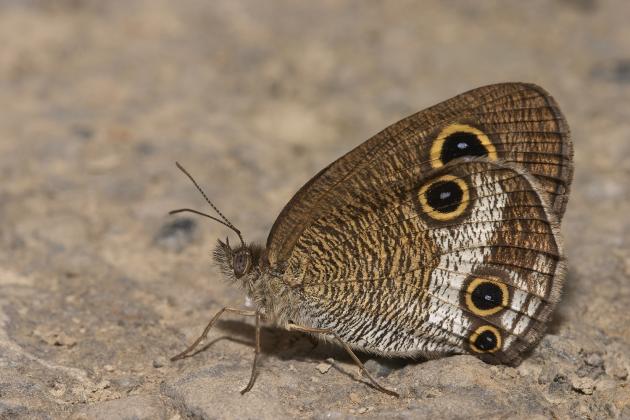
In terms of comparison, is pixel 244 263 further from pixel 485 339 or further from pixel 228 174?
pixel 228 174

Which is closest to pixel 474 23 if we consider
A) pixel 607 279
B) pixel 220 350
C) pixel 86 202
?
pixel 607 279

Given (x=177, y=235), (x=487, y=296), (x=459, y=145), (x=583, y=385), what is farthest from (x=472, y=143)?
(x=177, y=235)

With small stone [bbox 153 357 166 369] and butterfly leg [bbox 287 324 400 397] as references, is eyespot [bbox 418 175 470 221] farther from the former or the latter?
small stone [bbox 153 357 166 369]

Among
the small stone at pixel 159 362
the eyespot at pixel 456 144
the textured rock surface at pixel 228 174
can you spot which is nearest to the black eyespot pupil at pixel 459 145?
the eyespot at pixel 456 144

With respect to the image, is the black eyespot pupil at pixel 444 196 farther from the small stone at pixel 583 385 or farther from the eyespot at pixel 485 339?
the small stone at pixel 583 385

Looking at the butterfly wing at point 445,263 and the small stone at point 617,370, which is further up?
the butterfly wing at point 445,263
